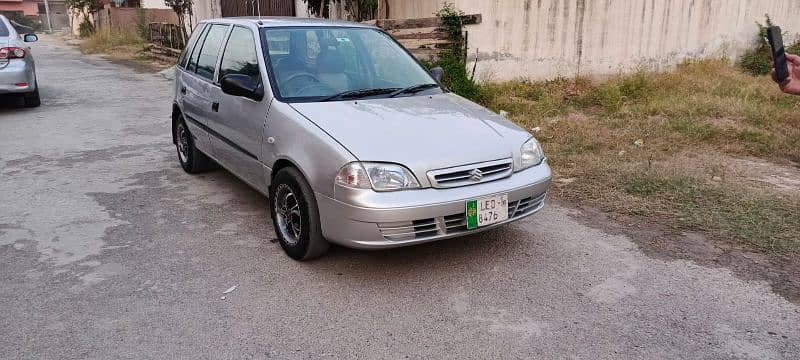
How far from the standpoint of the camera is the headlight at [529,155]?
3792mm

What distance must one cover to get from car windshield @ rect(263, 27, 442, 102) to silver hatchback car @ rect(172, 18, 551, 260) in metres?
0.01

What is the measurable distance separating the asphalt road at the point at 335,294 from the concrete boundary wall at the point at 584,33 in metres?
5.24

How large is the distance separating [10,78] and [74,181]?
4304 millimetres

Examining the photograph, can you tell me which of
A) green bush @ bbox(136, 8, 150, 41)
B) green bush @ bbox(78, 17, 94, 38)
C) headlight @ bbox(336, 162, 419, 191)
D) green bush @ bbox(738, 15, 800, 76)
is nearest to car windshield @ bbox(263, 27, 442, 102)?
headlight @ bbox(336, 162, 419, 191)

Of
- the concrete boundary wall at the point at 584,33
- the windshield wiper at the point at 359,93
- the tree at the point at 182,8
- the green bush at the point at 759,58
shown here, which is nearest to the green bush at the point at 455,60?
the concrete boundary wall at the point at 584,33

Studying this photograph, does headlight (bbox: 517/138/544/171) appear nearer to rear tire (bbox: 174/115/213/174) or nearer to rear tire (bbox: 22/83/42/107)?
rear tire (bbox: 174/115/213/174)

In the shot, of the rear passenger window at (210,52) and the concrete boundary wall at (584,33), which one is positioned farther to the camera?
the concrete boundary wall at (584,33)

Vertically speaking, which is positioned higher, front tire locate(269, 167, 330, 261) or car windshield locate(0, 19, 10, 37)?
car windshield locate(0, 19, 10, 37)

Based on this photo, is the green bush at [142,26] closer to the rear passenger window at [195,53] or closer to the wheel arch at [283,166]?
the rear passenger window at [195,53]

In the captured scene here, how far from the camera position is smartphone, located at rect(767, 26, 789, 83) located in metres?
3.55

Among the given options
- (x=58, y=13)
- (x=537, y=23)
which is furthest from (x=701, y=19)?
(x=58, y=13)

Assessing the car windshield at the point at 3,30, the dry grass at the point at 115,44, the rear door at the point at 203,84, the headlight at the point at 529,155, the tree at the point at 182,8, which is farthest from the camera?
the dry grass at the point at 115,44

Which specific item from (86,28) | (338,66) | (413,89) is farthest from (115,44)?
(413,89)

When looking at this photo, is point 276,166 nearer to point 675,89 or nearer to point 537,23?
point 537,23
